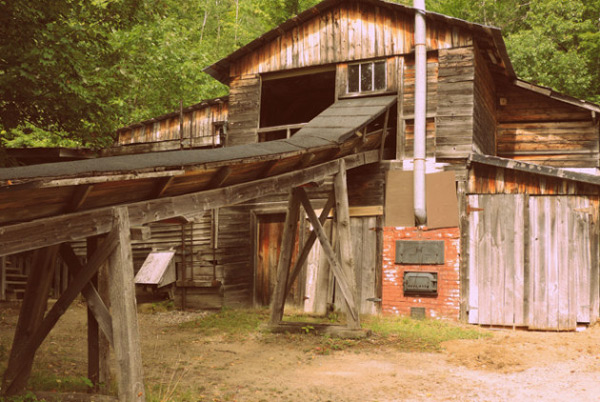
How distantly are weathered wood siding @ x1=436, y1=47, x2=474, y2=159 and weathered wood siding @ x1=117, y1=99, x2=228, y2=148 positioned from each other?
6363 millimetres

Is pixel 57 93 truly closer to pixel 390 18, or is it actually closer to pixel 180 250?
pixel 180 250

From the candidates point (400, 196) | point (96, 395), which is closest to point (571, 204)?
point (400, 196)

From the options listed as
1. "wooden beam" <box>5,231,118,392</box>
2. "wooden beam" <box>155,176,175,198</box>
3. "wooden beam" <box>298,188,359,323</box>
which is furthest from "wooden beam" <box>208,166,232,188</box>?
"wooden beam" <box>298,188,359,323</box>

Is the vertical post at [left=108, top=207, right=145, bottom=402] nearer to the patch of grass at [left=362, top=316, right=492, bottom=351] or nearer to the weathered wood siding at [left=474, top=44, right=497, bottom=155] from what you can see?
the patch of grass at [left=362, top=316, right=492, bottom=351]

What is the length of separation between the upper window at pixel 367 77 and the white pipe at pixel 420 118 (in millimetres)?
1161

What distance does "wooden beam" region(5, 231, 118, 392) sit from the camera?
19.4ft

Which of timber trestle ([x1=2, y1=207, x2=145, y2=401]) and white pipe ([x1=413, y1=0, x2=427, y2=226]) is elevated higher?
white pipe ([x1=413, y1=0, x2=427, y2=226])

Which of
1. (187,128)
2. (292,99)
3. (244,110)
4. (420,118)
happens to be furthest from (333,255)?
(187,128)

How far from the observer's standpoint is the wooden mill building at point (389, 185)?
1069cm

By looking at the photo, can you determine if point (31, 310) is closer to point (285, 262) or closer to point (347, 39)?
point (285, 262)

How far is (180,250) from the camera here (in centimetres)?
1567

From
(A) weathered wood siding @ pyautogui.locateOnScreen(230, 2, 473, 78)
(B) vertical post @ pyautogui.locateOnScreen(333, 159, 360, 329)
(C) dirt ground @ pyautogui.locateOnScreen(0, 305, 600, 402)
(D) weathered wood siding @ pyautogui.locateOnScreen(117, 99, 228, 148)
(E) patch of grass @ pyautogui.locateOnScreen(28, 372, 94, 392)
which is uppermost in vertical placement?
(A) weathered wood siding @ pyautogui.locateOnScreen(230, 2, 473, 78)

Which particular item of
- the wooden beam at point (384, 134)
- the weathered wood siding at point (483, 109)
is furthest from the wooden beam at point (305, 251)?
the weathered wood siding at point (483, 109)

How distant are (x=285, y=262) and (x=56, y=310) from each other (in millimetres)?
5223
